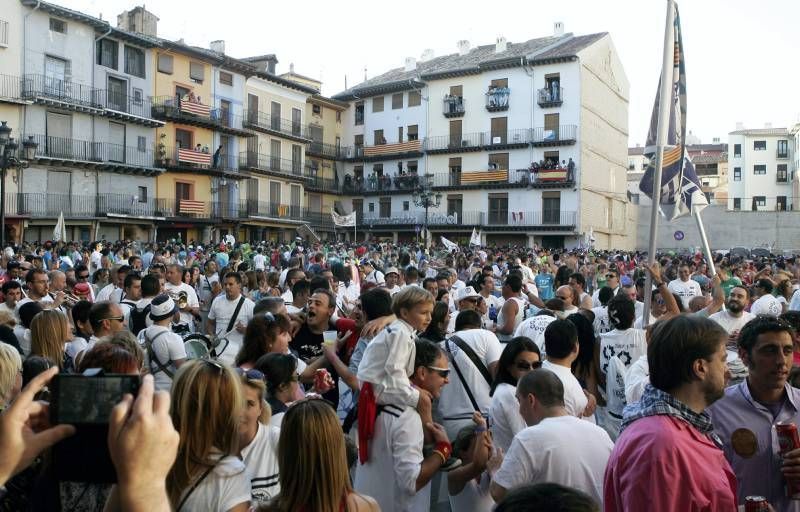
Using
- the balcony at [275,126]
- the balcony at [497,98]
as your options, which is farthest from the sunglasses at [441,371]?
the balcony at [497,98]

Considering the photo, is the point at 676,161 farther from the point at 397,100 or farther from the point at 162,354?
the point at 397,100

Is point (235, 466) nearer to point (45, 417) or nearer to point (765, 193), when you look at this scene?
point (45, 417)

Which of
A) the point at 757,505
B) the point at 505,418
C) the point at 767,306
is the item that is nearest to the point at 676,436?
the point at 757,505

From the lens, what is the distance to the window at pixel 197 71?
4184 centimetres

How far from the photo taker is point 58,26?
1372 inches

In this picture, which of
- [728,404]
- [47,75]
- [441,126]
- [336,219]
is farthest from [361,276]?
[441,126]

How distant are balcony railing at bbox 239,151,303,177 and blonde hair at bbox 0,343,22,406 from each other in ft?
140

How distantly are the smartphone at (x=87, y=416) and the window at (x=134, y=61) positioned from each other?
132 feet

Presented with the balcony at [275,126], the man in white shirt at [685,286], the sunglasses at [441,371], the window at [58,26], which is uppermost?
the window at [58,26]

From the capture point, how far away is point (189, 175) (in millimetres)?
41500

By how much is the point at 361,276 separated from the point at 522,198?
1310 inches

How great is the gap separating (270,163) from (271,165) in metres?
0.15

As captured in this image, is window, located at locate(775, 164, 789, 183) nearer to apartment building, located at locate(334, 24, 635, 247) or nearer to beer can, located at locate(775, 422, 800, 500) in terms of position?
apartment building, located at locate(334, 24, 635, 247)

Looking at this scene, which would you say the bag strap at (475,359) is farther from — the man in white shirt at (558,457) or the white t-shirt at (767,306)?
the white t-shirt at (767,306)
